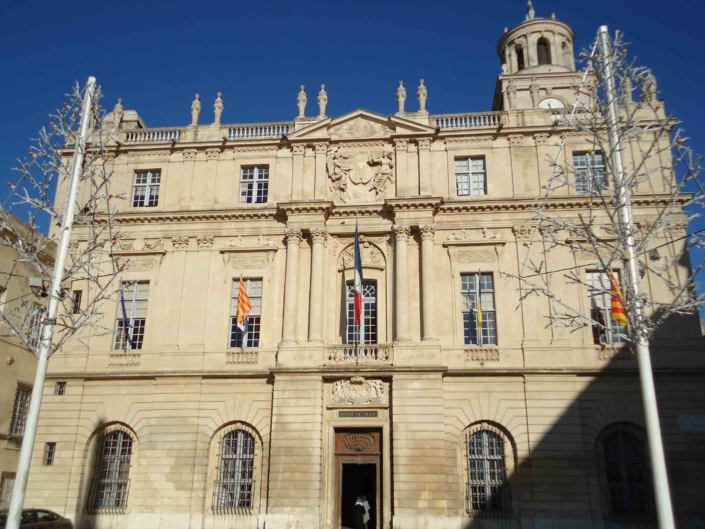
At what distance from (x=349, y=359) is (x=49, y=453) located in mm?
10810

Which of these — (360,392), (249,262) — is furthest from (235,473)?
(249,262)

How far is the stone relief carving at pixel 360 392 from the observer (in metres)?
21.8

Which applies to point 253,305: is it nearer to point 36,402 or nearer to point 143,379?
point 143,379

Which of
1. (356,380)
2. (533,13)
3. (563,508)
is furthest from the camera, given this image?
(533,13)

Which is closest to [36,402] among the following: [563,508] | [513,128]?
[563,508]

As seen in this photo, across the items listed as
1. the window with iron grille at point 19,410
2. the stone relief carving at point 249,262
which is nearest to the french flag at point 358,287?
the stone relief carving at point 249,262

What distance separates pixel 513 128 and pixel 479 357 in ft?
28.9

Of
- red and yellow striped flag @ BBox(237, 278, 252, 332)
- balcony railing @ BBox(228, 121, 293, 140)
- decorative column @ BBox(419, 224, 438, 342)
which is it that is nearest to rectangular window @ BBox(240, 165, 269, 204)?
balcony railing @ BBox(228, 121, 293, 140)

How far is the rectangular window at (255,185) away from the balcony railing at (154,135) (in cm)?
343

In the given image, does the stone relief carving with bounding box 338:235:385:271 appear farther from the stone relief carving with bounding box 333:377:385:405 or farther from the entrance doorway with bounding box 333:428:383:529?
the entrance doorway with bounding box 333:428:383:529

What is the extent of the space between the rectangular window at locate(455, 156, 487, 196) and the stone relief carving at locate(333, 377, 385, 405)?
797cm

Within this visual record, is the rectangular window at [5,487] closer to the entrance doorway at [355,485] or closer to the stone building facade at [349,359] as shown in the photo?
the stone building facade at [349,359]

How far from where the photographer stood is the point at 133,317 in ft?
79.8

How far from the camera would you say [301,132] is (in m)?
25.4
